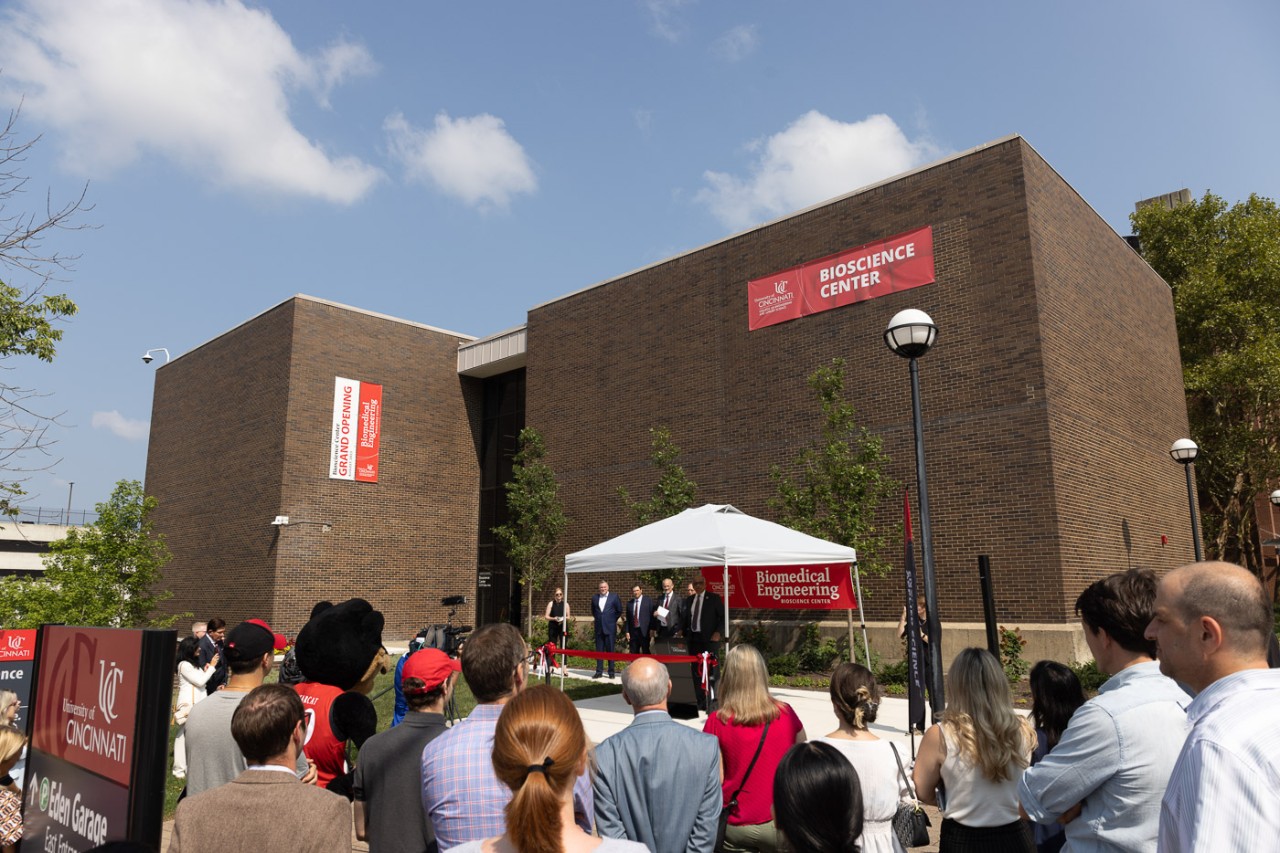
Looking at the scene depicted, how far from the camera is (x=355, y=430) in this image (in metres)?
27.6

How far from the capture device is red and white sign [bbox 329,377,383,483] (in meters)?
27.2

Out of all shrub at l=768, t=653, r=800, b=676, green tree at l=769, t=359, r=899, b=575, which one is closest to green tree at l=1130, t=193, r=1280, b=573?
green tree at l=769, t=359, r=899, b=575

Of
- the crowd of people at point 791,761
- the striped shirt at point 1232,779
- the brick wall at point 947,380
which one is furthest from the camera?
the brick wall at point 947,380

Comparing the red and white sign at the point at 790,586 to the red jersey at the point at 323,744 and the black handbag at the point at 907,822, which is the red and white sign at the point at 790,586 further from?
the red jersey at the point at 323,744

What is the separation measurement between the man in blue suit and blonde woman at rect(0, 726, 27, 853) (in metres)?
2.67

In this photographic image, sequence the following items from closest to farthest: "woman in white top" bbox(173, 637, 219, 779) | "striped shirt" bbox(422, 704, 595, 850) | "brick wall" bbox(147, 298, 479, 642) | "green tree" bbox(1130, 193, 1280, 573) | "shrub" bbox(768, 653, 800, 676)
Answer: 1. "striped shirt" bbox(422, 704, 595, 850)
2. "woman in white top" bbox(173, 637, 219, 779)
3. "shrub" bbox(768, 653, 800, 676)
4. "brick wall" bbox(147, 298, 479, 642)
5. "green tree" bbox(1130, 193, 1280, 573)

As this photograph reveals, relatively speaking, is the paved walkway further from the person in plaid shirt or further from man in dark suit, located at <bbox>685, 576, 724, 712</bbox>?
the person in plaid shirt

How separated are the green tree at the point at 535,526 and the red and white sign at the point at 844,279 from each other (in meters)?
7.91

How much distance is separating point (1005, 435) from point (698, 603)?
7.91 meters

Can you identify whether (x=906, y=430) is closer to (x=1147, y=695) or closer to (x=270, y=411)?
(x=1147, y=695)

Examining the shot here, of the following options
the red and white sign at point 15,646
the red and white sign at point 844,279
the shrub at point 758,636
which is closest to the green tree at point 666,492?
the shrub at point 758,636

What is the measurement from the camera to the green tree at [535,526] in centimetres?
2448

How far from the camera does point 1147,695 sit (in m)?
2.81

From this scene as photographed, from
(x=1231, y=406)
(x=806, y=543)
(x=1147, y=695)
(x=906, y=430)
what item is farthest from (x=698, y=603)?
(x=1231, y=406)
